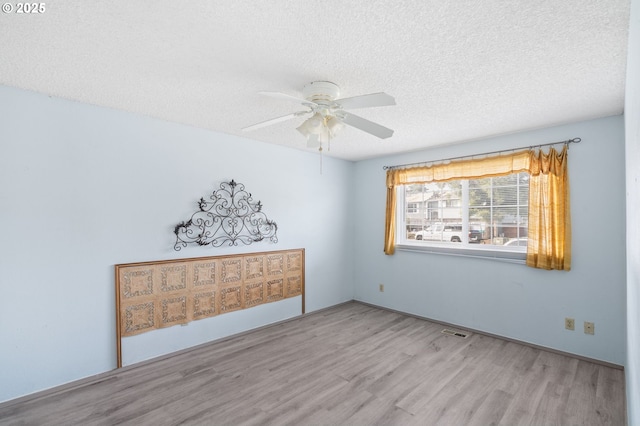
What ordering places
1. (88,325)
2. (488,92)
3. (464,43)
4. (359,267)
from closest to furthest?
(464,43) → (488,92) → (88,325) → (359,267)

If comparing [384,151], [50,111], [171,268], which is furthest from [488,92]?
[50,111]

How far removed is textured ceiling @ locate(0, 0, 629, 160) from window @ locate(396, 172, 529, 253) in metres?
1.11

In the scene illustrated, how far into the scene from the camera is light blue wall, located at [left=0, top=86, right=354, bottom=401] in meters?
2.33

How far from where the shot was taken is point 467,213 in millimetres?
3961

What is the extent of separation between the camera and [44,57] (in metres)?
1.88

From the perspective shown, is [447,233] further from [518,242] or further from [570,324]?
[570,324]

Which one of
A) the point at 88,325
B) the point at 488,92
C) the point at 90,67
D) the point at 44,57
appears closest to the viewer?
the point at 44,57

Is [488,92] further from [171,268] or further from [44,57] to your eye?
[171,268]

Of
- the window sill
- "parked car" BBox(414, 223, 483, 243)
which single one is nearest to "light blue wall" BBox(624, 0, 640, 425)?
the window sill

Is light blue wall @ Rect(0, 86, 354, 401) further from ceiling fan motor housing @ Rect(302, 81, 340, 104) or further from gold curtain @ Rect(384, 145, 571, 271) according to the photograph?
gold curtain @ Rect(384, 145, 571, 271)

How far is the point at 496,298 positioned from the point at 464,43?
116 inches

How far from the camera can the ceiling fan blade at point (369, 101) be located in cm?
177

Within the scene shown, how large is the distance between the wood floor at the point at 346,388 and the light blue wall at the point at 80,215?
272mm

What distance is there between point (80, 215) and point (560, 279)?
4.47 meters
